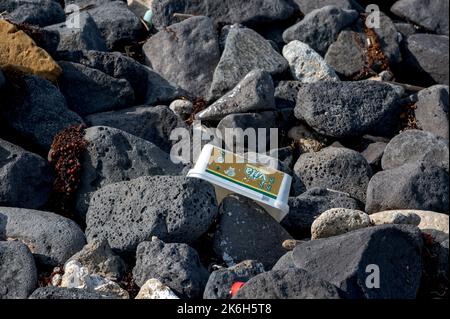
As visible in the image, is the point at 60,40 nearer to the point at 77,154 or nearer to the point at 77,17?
the point at 77,17

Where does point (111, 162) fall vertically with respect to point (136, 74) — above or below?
above

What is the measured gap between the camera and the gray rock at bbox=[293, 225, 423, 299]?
5922 mm

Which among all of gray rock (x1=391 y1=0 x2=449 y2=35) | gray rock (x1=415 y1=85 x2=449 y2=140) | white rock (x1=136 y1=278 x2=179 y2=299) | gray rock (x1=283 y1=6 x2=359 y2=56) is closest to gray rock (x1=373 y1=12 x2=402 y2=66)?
gray rock (x1=283 y1=6 x2=359 y2=56)

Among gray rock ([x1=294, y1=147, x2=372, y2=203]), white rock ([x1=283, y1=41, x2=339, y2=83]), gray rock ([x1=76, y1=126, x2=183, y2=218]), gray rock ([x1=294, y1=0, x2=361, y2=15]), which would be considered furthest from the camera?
gray rock ([x1=294, y1=0, x2=361, y2=15])

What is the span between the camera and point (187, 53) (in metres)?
9.73

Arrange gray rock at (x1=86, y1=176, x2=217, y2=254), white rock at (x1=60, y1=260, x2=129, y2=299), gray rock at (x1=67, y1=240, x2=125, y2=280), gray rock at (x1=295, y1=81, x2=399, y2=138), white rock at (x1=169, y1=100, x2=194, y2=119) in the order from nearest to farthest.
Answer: white rock at (x1=60, y1=260, x2=129, y2=299), gray rock at (x1=67, y1=240, x2=125, y2=280), gray rock at (x1=86, y1=176, x2=217, y2=254), gray rock at (x1=295, y1=81, x2=399, y2=138), white rock at (x1=169, y1=100, x2=194, y2=119)

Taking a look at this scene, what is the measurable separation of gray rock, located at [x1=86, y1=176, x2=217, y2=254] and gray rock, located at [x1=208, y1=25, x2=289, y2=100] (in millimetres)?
2526

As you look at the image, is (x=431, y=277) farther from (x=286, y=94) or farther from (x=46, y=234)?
(x=286, y=94)

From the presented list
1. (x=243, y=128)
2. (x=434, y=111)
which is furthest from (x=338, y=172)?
(x=434, y=111)

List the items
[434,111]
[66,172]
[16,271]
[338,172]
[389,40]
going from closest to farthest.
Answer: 1. [16,271]
2. [66,172]
3. [338,172]
4. [434,111]
5. [389,40]

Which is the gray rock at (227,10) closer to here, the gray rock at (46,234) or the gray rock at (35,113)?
the gray rock at (35,113)

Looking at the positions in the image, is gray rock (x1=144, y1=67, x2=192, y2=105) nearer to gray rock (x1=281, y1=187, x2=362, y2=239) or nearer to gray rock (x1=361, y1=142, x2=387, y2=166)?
gray rock (x1=361, y1=142, x2=387, y2=166)

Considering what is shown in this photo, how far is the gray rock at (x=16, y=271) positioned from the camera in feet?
20.6

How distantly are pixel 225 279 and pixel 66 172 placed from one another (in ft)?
7.34
